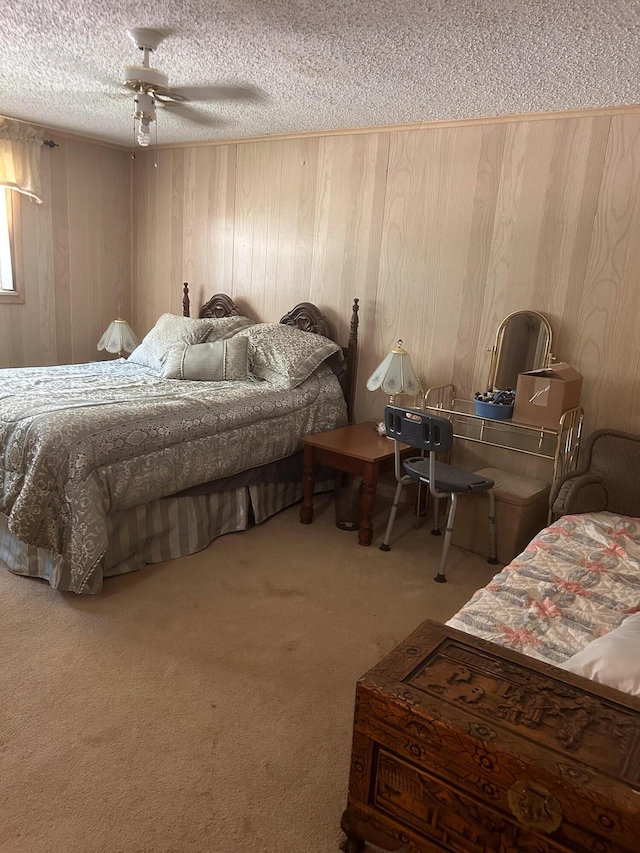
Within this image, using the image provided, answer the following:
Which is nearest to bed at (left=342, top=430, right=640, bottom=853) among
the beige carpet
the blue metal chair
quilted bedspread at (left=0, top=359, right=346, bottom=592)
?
the beige carpet

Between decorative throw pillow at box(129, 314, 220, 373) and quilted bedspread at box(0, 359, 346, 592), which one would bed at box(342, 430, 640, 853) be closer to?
quilted bedspread at box(0, 359, 346, 592)

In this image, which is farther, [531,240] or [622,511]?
[531,240]

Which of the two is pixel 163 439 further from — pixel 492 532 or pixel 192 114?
pixel 192 114

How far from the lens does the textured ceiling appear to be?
1.99 m

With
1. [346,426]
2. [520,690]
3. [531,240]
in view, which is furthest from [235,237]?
[520,690]

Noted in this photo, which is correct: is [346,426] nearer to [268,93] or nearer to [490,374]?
[490,374]

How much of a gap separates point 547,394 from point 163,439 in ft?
6.13

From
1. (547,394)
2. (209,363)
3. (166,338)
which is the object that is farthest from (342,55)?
(166,338)

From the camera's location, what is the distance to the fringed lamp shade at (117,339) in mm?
4398

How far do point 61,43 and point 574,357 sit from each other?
9.29 feet

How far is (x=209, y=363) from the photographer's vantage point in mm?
3668

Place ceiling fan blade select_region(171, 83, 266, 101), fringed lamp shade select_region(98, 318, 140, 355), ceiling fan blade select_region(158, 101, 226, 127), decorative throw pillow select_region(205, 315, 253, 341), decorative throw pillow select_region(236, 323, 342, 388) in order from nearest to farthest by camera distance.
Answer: ceiling fan blade select_region(171, 83, 266, 101)
ceiling fan blade select_region(158, 101, 226, 127)
decorative throw pillow select_region(236, 323, 342, 388)
decorative throw pillow select_region(205, 315, 253, 341)
fringed lamp shade select_region(98, 318, 140, 355)

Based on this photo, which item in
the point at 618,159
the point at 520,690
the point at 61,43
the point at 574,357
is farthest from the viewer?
the point at 574,357

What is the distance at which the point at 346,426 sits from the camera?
3842 millimetres
